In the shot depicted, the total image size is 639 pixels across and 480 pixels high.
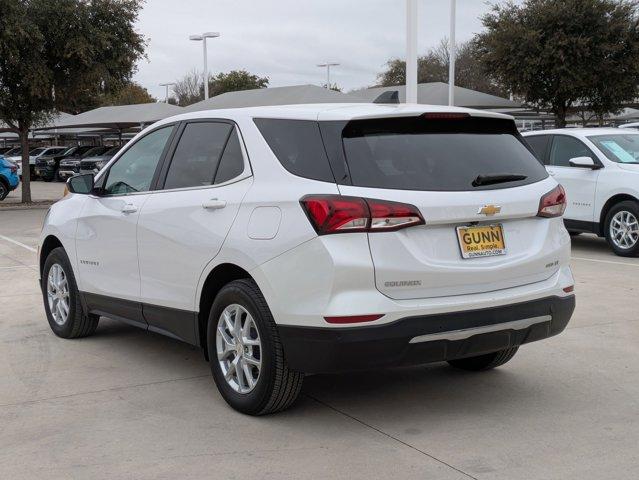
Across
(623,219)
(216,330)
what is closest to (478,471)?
(216,330)

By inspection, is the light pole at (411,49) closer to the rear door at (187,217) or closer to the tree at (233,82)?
the rear door at (187,217)

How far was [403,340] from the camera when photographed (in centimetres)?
407

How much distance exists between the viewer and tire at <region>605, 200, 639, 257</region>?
431 inches

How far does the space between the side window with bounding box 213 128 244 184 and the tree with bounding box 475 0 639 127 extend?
22789 mm

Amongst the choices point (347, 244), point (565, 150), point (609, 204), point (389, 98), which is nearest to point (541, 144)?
point (565, 150)

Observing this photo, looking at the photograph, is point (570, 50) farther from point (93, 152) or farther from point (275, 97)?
point (93, 152)

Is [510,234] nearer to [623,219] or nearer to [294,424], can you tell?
[294,424]

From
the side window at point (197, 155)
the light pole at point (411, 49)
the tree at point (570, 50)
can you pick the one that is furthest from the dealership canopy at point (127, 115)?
the side window at point (197, 155)

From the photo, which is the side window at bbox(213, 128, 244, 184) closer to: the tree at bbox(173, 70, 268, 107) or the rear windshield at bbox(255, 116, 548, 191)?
the rear windshield at bbox(255, 116, 548, 191)

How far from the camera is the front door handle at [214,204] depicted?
4.70 meters

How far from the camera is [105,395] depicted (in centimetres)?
511

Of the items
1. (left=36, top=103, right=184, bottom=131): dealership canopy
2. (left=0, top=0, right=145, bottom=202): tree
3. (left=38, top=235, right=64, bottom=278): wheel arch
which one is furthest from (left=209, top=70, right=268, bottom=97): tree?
(left=38, top=235, right=64, bottom=278): wheel arch

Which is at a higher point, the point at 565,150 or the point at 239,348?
the point at 565,150

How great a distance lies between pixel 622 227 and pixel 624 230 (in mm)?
54
